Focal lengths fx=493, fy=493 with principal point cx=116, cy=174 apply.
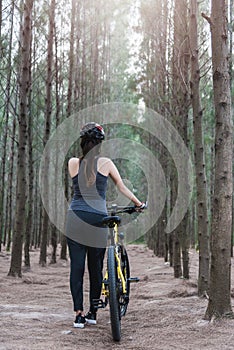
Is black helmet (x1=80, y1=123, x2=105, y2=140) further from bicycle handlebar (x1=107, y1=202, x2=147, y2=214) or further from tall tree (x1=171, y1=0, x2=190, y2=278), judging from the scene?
tall tree (x1=171, y1=0, x2=190, y2=278)

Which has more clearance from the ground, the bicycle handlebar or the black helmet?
the black helmet

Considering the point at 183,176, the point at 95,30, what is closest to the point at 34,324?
the point at 183,176

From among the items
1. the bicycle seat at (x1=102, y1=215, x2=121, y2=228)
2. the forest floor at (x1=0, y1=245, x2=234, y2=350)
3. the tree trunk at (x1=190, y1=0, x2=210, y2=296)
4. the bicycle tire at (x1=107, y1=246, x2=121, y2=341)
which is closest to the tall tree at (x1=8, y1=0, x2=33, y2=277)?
the forest floor at (x1=0, y1=245, x2=234, y2=350)

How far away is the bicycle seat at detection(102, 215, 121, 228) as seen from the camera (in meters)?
3.92

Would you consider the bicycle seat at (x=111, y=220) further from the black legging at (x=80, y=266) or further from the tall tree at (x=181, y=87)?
the tall tree at (x=181, y=87)

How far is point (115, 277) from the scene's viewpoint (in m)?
3.78

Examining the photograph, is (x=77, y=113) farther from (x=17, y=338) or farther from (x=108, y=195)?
(x=17, y=338)

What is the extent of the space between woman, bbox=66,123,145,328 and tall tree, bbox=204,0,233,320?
64 centimetres

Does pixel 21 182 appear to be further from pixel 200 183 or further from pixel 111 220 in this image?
pixel 111 220

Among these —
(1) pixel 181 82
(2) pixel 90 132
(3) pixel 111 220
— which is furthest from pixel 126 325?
(1) pixel 181 82

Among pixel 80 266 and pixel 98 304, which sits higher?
pixel 80 266

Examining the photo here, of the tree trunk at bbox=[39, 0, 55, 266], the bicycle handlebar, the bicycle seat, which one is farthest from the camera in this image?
the tree trunk at bbox=[39, 0, 55, 266]

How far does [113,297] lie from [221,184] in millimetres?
1269

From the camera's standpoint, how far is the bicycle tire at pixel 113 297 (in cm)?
360
